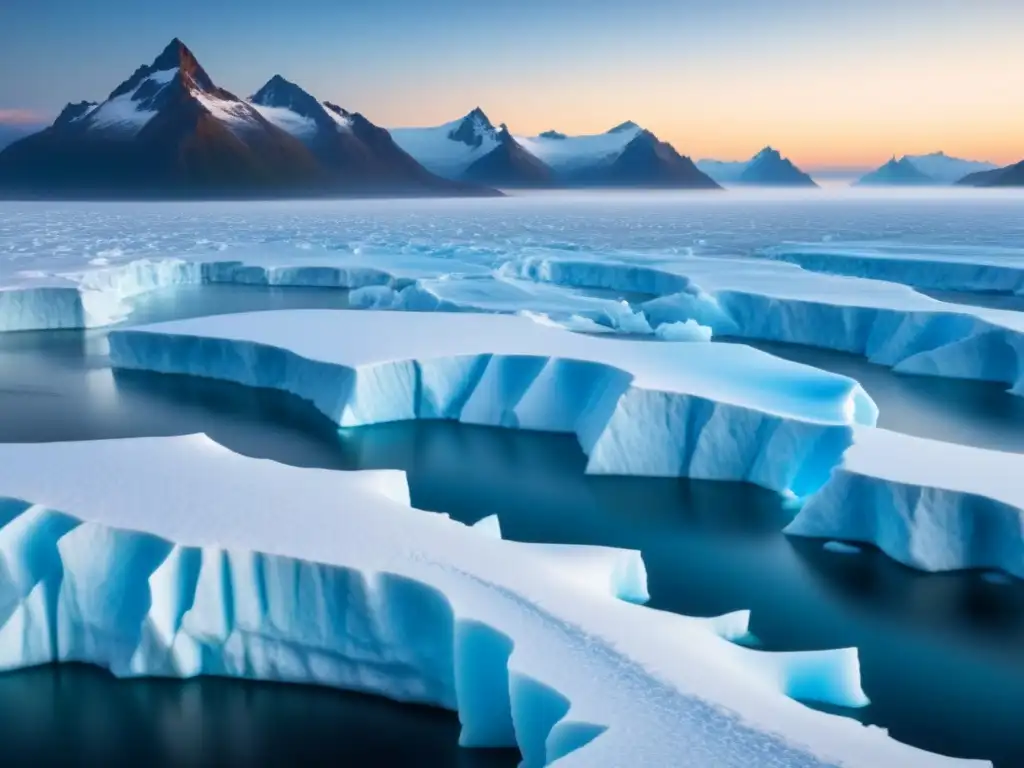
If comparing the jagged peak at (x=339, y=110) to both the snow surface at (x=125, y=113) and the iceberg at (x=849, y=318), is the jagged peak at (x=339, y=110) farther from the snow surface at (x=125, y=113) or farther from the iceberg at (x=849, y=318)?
the iceberg at (x=849, y=318)

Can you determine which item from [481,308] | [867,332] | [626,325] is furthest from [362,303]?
[867,332]

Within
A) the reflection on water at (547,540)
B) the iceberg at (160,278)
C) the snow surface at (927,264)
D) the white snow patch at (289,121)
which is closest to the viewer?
the reflection on water at (547,540)

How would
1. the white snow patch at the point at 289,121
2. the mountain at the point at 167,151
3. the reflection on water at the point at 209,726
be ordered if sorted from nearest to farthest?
the reflection on water at the point at 209,726
the mountain at the point at 167,151
the white snow patch at the point at 289,121

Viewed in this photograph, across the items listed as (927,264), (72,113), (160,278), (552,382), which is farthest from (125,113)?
(552,382)

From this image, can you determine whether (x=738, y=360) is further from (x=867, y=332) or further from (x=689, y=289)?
(x=689, y=289)

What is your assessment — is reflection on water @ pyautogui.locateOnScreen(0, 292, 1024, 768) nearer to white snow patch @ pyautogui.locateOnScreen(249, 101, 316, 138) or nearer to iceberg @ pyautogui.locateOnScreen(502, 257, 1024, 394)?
iceberg @ pyautogui.locateOnScreen(502, 257, 1024, 394)

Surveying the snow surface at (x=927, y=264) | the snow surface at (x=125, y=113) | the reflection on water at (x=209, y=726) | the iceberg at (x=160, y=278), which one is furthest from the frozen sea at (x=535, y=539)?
the snow surface at (x=125, y=113)

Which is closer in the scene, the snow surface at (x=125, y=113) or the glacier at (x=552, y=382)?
the glacier at (x=552, y=382)
